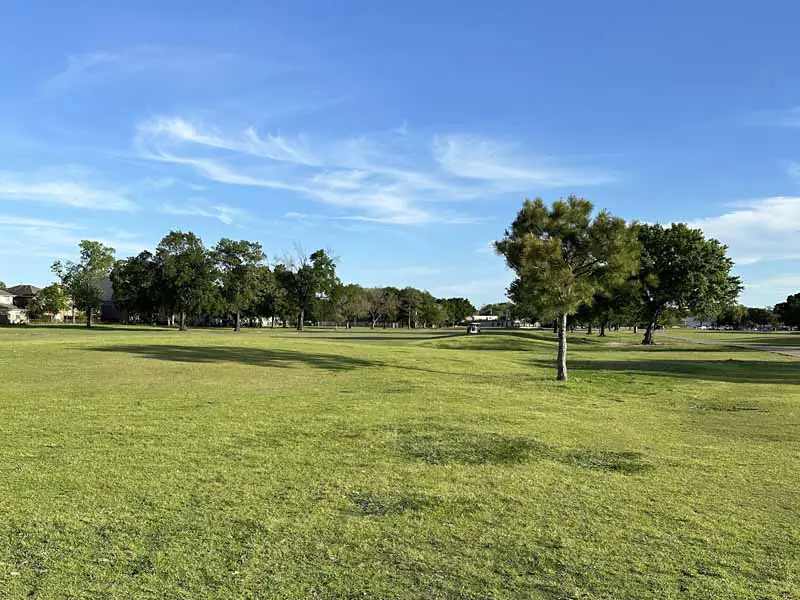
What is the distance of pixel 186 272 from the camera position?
8188cm

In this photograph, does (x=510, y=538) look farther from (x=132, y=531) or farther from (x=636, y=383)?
(x=636, y=383)

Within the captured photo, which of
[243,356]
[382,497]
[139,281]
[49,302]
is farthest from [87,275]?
[382,497]

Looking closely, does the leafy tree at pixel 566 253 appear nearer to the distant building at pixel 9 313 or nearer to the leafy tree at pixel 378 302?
the distant building at pixel 9 313

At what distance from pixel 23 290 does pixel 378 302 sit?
3172 inches

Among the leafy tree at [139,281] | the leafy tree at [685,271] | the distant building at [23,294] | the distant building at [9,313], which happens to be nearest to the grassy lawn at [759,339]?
the leafy tree at [685,271]

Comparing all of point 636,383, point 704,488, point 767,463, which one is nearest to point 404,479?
point 704,488

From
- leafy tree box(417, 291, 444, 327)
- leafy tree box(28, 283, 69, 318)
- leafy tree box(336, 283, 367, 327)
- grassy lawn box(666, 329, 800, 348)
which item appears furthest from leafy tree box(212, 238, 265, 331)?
leafy tree box(417, 291, 444, 327)

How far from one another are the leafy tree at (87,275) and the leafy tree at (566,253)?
70759mm

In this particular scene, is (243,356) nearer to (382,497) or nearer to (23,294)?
(382,497)

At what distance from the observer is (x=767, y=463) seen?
9.00m

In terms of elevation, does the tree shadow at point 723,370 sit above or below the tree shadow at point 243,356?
below

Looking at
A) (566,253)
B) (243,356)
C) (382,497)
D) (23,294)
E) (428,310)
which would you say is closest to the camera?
(382,497)

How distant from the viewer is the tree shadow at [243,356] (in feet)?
76.4

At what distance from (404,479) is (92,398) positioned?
8.83 metres
